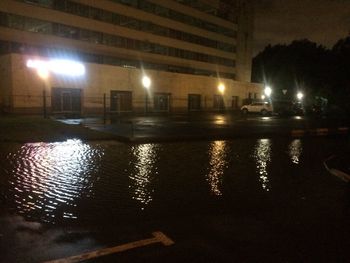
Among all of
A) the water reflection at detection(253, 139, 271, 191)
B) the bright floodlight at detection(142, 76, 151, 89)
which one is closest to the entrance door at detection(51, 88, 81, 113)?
the bright floodlight at detection(142, 76, 151, 89)

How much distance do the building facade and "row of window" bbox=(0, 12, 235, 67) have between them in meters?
0.11

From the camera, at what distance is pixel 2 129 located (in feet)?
63.4

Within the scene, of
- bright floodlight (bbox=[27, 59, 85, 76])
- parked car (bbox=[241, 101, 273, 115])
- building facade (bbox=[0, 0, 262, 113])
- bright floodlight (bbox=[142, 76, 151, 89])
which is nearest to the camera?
bright floodlight (bbox=[27, 59, 85, 76])

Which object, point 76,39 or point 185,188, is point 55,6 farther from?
point 185,188

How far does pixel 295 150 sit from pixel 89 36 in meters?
39.8

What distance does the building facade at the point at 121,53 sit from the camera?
117 feet

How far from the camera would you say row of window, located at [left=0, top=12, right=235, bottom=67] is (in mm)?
41838

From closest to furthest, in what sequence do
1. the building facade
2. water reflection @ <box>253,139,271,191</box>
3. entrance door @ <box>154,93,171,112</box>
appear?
water reflection @ <box>253,139,271,191</box> → the building facade → entrance door @ <box>154,93,171,112</box>

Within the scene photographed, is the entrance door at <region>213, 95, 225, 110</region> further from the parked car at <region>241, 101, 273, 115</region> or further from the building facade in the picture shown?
the parked car at <region>241, 101, 273, 115</region>

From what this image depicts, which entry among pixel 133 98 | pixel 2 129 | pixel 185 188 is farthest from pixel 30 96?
pixel 185 188

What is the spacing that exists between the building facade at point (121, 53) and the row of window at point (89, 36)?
0.11m

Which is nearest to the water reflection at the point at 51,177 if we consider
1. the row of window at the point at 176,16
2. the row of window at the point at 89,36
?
the row of window at the point at 89,36

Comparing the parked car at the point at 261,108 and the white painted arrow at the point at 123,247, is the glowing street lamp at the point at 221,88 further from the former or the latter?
the white painted arrow at the point at 123,247

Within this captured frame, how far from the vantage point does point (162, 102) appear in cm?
4753
